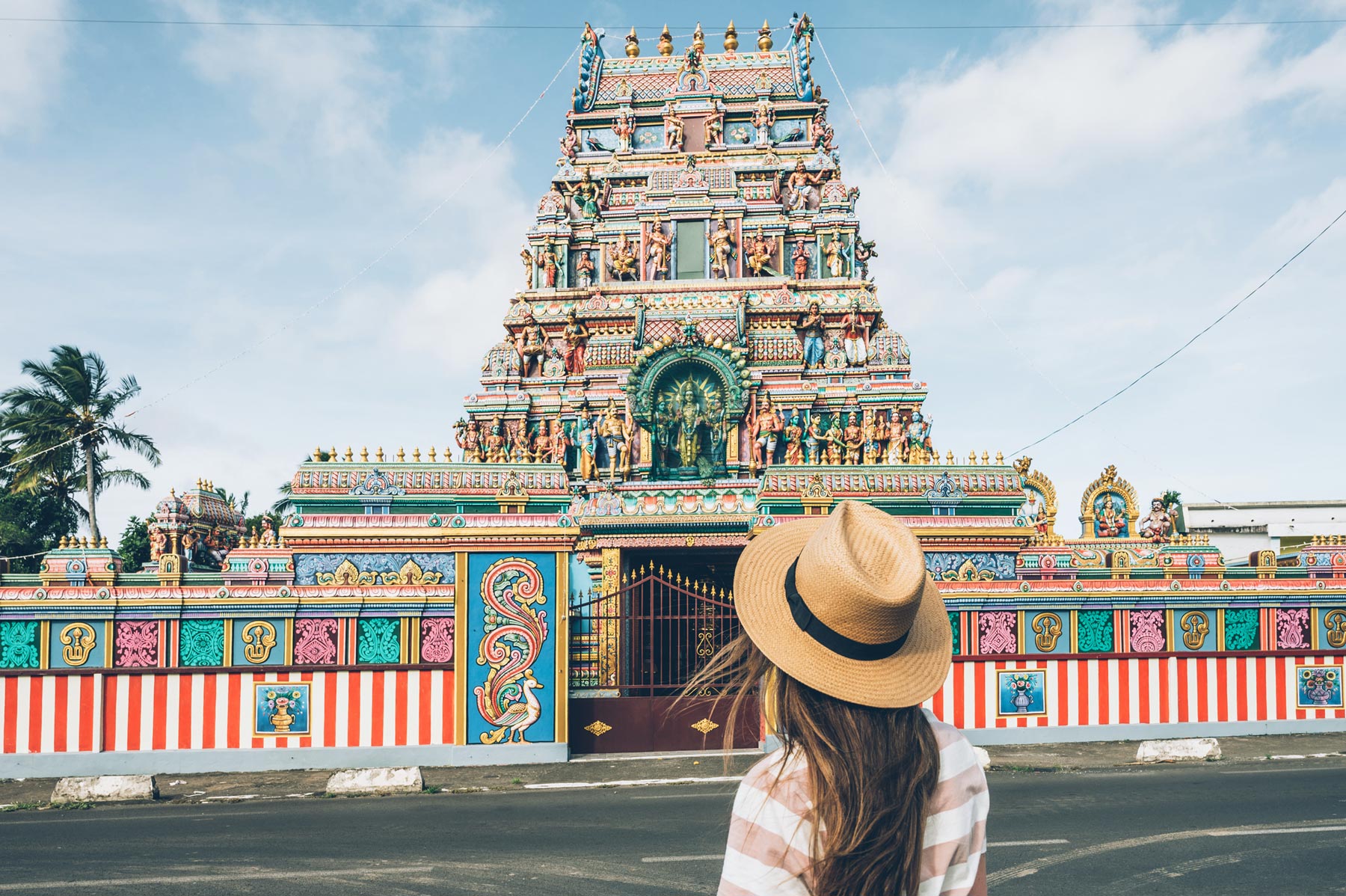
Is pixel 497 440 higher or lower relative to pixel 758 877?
higher

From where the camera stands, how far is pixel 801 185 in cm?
2702

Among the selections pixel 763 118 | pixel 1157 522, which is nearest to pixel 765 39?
pixel 763 118

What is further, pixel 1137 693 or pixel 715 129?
pixel 715 129

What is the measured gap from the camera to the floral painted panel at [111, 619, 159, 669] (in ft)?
37.0

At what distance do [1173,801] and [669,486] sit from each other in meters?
14.0

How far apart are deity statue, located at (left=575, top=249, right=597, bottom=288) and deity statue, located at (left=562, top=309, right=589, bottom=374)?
161cm

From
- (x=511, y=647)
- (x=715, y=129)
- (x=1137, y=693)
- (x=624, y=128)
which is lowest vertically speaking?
(x=1137, y=693)

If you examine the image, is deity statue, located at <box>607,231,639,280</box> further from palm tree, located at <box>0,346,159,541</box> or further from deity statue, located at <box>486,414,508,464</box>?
palm tree, located at <box>0,346,159,541</box>

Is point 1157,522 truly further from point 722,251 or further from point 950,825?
point 950,825

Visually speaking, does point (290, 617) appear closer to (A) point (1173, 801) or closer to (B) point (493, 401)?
(A) point (1173, 801)

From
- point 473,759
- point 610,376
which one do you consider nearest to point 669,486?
point 610,376

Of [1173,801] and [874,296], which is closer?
[1173,801]

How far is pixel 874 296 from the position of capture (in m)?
25.2

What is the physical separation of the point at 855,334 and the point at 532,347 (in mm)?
7985
